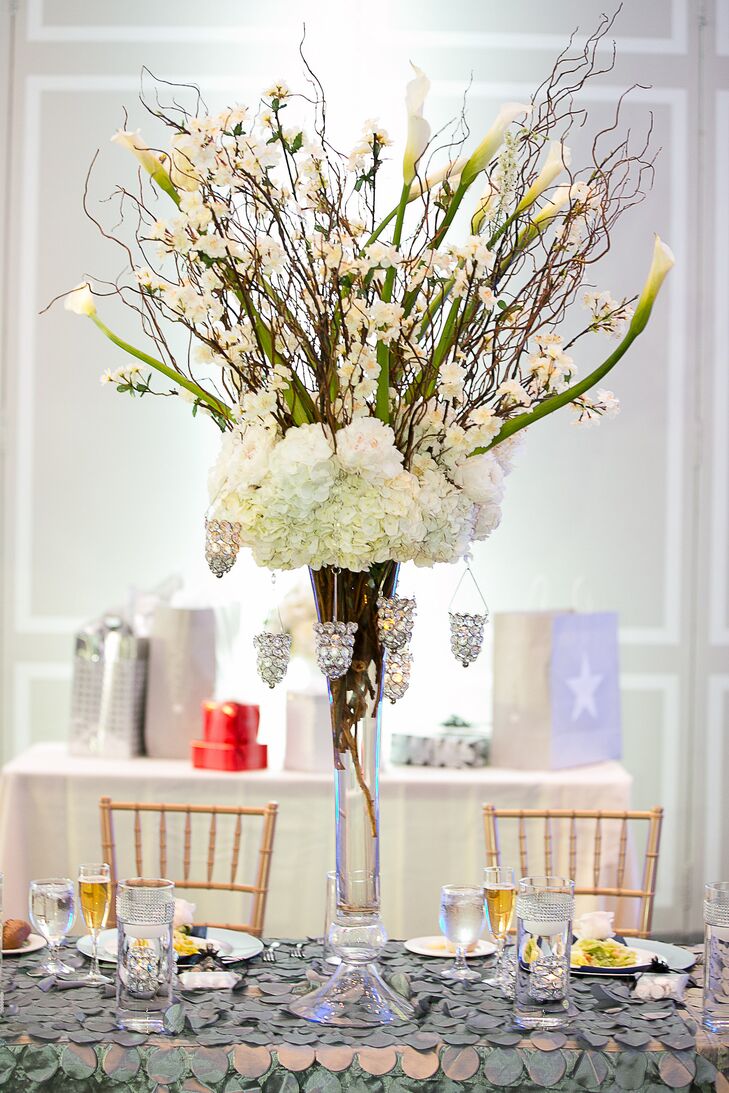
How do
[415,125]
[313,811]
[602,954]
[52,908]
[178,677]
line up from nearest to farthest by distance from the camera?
[415,125] < [52,908] < [602,954] < [313,811] < [178,677]

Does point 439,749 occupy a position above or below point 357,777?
below

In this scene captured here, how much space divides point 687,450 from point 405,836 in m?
1.71

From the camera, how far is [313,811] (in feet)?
10.5

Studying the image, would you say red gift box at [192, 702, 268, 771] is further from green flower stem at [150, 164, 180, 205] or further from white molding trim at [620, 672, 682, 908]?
green flower stem at [150, 164, 180, 205]

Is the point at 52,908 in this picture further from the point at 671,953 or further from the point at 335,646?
the point at 671,953

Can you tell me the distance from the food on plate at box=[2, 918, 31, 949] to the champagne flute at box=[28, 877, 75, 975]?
0.48ft

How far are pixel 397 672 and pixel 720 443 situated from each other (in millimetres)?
2808

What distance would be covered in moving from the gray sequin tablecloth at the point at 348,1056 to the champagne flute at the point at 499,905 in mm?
182

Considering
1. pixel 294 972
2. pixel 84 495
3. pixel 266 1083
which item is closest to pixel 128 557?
pixel 84 495

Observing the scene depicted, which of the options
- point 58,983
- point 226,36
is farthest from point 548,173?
point 226,36

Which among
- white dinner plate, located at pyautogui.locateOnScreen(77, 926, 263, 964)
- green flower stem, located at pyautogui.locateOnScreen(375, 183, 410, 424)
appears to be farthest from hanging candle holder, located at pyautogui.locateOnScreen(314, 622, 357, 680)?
white dinner plate, located at pyautogui.locateOnScreen(77, 926, 263, 964)

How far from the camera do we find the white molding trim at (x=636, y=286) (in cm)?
404

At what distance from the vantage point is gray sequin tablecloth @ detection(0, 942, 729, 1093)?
4.63 ft

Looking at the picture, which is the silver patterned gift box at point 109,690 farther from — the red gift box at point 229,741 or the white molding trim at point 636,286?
the white molding trim at point 636,286
